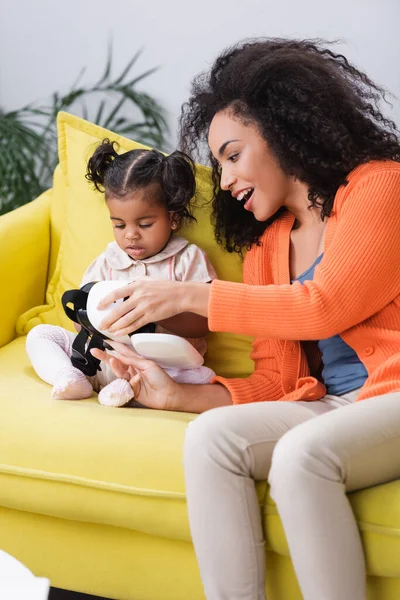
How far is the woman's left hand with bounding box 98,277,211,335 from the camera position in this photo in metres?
1.46

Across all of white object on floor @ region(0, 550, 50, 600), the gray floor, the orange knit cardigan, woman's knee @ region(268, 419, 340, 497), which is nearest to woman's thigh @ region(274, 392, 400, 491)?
woman's knee @ region(268, 419, 340, 497)

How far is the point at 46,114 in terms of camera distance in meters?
2.65

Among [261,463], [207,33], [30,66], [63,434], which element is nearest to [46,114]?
[30,66]

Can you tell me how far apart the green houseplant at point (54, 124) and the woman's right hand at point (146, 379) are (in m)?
1.22

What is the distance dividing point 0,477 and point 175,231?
686 mm

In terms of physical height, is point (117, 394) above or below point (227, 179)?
below

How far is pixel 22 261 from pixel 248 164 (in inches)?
28.5

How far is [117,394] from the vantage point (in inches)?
63.0

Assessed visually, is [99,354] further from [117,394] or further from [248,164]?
[248,164]

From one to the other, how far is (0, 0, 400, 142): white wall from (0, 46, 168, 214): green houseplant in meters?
0.04

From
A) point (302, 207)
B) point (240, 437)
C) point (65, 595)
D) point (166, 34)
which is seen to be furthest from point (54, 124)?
point (240, 437)

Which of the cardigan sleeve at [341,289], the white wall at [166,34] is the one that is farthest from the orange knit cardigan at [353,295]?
the white wall at [166,34]

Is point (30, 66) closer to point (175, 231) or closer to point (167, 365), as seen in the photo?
point (175, 231)

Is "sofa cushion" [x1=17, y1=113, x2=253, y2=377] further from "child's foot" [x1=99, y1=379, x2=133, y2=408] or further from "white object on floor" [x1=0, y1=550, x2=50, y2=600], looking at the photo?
"white object on floor" [x1=0, y1=550, x2=50, y2=600]
